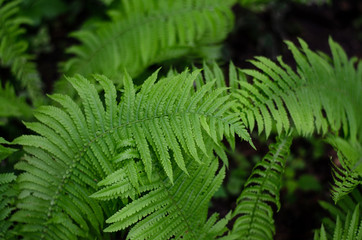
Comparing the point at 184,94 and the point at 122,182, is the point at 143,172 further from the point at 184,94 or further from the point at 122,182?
the point at 184,94

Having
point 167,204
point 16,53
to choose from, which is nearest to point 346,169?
point 167,204

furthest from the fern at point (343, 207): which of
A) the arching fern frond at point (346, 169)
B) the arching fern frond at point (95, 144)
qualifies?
the arching fern frond at point (95, 144)

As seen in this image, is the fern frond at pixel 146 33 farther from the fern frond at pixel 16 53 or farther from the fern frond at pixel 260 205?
the fern frond at pixel 260 205

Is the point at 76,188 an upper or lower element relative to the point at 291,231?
upper

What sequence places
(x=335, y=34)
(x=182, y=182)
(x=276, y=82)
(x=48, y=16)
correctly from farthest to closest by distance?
(x=335, y=34)
(x=48, y=16)
(x=276, y=82)
(x=182, y=182)

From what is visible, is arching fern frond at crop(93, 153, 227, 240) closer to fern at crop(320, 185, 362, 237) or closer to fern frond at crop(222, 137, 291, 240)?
fern frond at crop(222, 137, 291, 240)

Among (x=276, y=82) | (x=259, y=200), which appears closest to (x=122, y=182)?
(x=259, y=200)

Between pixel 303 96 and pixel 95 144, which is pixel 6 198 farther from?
pixel 303 96
